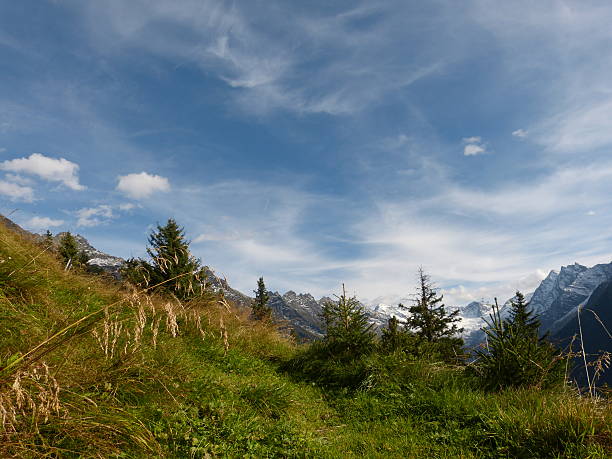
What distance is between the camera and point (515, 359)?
6.88 metres

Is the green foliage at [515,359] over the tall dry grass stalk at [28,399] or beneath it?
beneath

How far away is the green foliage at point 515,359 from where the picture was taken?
675 cm

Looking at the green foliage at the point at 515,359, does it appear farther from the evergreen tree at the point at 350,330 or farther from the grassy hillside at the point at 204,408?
the evergreen tree at the point at 350,330

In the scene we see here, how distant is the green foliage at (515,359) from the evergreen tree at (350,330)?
2.87m

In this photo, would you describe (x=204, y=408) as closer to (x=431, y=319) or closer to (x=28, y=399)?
(x=28, y=399)

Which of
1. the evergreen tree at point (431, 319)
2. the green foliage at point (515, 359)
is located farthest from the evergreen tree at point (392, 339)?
the evergreen tree at point (431, 319)

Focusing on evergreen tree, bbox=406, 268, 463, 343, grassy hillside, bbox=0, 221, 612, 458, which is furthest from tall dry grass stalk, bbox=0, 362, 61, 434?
evergreen tree, bbox=406, 268, 463, 343

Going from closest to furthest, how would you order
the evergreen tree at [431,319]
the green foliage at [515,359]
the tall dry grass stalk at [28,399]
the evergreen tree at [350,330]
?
the tall dry grass stalk at [28,399]
the green foliage at [515,359]
the evergreen tree at [350,330]
the evergreen tree at [431,319]

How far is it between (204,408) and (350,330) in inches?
216

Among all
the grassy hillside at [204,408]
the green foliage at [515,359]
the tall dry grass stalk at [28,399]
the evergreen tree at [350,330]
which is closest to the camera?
the tall dry grass stalk at [28,399]

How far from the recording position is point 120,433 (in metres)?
3.79

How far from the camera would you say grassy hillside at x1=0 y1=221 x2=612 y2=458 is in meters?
3.43

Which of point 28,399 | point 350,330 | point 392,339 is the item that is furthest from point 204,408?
point 392,339

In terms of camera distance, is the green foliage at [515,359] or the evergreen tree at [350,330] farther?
the evergreen tree at [350,330]
